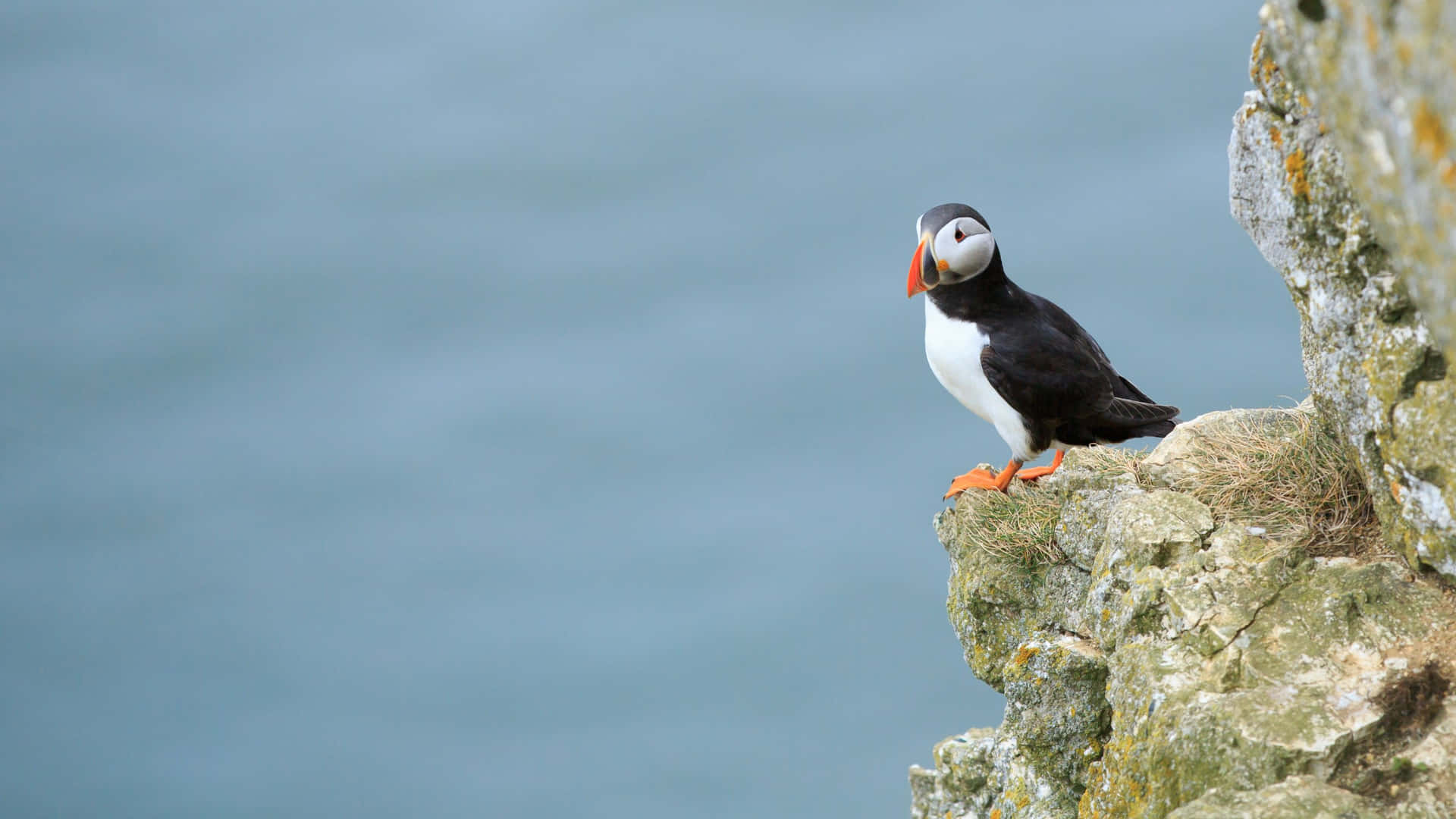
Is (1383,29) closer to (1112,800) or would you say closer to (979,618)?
(1112,800)

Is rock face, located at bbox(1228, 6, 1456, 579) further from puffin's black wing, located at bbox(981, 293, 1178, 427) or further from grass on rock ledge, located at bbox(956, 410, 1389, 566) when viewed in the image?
puffin's black wing, located at bbox(981, 293, 1178, 427)

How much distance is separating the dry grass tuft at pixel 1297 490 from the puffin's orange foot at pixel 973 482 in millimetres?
1685

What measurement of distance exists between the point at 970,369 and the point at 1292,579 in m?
3.04

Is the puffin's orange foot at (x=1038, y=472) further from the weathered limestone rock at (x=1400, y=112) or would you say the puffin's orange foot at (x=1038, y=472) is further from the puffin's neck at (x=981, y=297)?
the weathered limestone rock at (x=1400, y=112)

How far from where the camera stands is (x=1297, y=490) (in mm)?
4832

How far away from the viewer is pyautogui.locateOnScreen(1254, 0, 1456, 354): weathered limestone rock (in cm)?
207

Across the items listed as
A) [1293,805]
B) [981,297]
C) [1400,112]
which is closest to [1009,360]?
[981,297]

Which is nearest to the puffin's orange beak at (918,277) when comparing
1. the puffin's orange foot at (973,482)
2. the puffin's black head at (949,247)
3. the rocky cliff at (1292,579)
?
the puffin's black head at (949,247)

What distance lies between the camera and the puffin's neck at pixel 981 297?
7.19 metres

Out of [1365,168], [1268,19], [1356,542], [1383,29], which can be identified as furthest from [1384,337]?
[1383,29]

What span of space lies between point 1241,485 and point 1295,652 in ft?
3.23

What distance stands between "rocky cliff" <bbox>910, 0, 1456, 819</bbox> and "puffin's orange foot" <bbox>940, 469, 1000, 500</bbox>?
1.38m

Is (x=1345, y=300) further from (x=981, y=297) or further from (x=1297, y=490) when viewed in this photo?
(x=981, y=297)

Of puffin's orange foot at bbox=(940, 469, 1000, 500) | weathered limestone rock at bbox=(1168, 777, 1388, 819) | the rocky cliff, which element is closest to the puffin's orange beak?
puffin's orange foot at bbox=(940, 469, 1000, 500)
